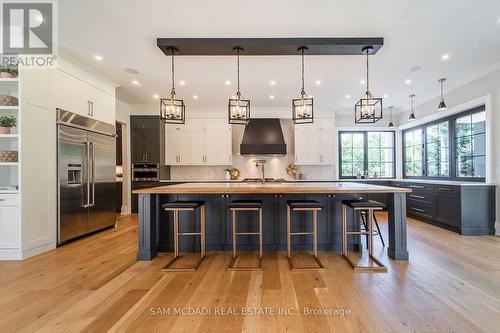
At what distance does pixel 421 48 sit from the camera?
327 centimetres

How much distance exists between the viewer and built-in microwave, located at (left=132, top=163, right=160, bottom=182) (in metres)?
5.89

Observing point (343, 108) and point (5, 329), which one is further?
point (343, 108)

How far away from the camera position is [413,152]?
6277 millimetres

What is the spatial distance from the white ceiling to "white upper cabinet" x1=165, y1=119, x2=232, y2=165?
1.61 metres

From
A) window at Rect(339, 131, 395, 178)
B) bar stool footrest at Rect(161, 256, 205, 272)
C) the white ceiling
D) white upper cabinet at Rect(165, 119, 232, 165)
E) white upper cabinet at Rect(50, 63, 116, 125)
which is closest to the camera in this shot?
the white ceiling

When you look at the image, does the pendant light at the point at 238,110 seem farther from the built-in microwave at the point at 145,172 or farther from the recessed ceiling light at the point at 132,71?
the built-in microwave at the point at 145,172

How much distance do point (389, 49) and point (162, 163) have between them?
5.55m

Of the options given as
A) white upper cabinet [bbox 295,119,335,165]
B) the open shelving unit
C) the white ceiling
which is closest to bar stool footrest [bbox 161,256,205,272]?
the open shelving unit

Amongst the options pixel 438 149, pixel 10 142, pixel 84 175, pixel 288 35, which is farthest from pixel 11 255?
pixel 438 149

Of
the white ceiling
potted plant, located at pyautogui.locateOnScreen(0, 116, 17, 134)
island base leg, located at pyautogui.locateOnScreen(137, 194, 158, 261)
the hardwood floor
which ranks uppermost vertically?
the white ceiling

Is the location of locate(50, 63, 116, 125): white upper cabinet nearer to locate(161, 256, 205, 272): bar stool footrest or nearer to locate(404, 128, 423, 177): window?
locate(161, 256, 205, 272): bar stool footrest

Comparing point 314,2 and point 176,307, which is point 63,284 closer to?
point 176,307

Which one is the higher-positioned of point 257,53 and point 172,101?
point 257,53

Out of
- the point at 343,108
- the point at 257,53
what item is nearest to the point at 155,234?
the point at 257,53
